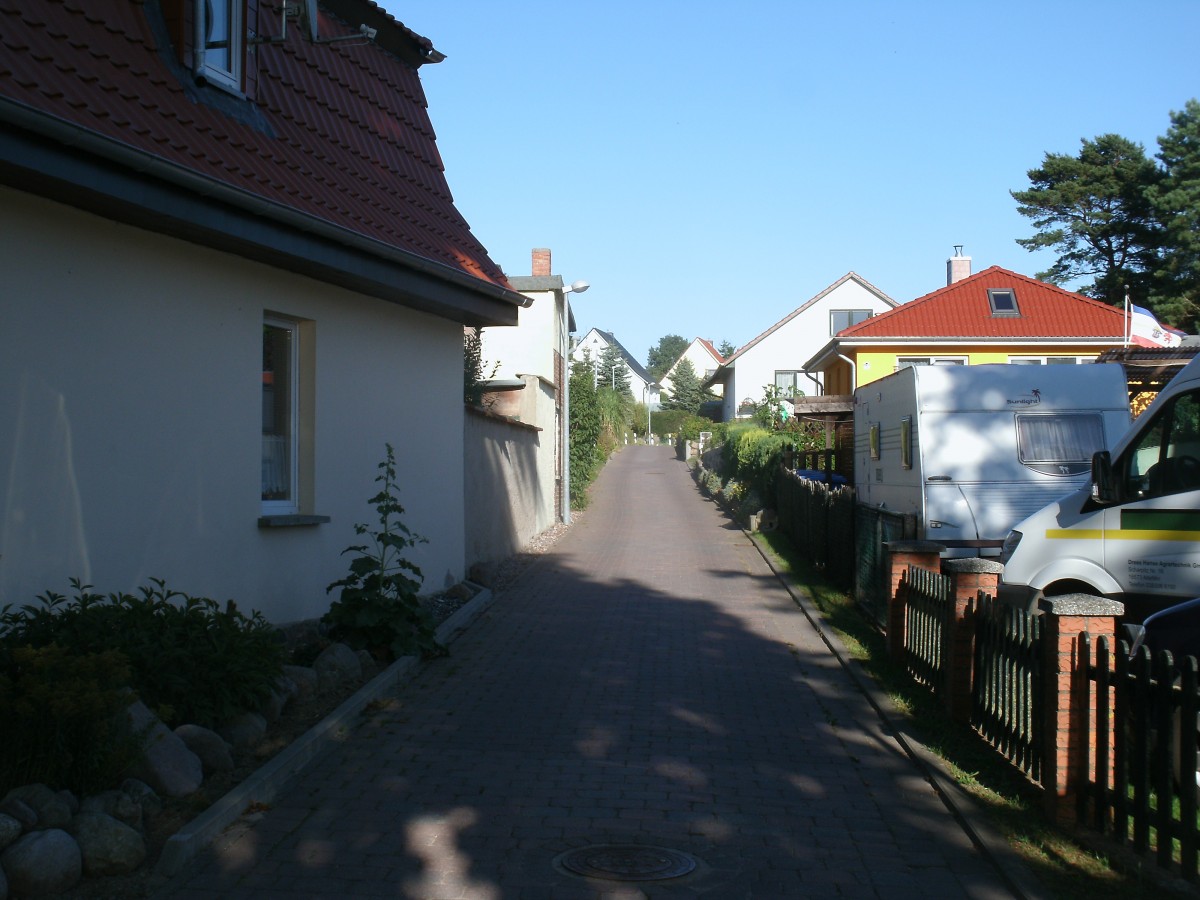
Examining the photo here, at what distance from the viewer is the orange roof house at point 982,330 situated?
1316 inches

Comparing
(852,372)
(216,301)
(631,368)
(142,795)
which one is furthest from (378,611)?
(631,368)

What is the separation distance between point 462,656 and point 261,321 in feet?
11.2

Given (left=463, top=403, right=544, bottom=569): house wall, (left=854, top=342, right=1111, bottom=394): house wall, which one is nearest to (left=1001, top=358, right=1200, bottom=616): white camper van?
(left=463, top=403, right=544, bottom=569): house wall

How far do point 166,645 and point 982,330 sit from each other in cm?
3164

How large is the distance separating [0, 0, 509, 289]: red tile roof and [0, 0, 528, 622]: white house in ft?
0.09

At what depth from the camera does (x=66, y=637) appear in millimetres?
6059

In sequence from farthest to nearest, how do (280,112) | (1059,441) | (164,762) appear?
(1059,441)
(280,112)
(164,762)

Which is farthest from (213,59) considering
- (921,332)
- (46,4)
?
(921,332)

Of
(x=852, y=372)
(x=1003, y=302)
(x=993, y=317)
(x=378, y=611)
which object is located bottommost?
(x=378, y=611)

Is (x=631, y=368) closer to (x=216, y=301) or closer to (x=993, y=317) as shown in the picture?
(x=993, y=317)

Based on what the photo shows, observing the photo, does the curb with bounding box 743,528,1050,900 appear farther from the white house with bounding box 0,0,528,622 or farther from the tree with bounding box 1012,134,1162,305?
the tree with bounding box 1012,134,1162,305

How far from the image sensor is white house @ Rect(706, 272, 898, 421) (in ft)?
170

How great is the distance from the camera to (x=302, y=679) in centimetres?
774

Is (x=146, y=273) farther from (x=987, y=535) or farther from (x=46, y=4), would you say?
(x=987, y=535)
